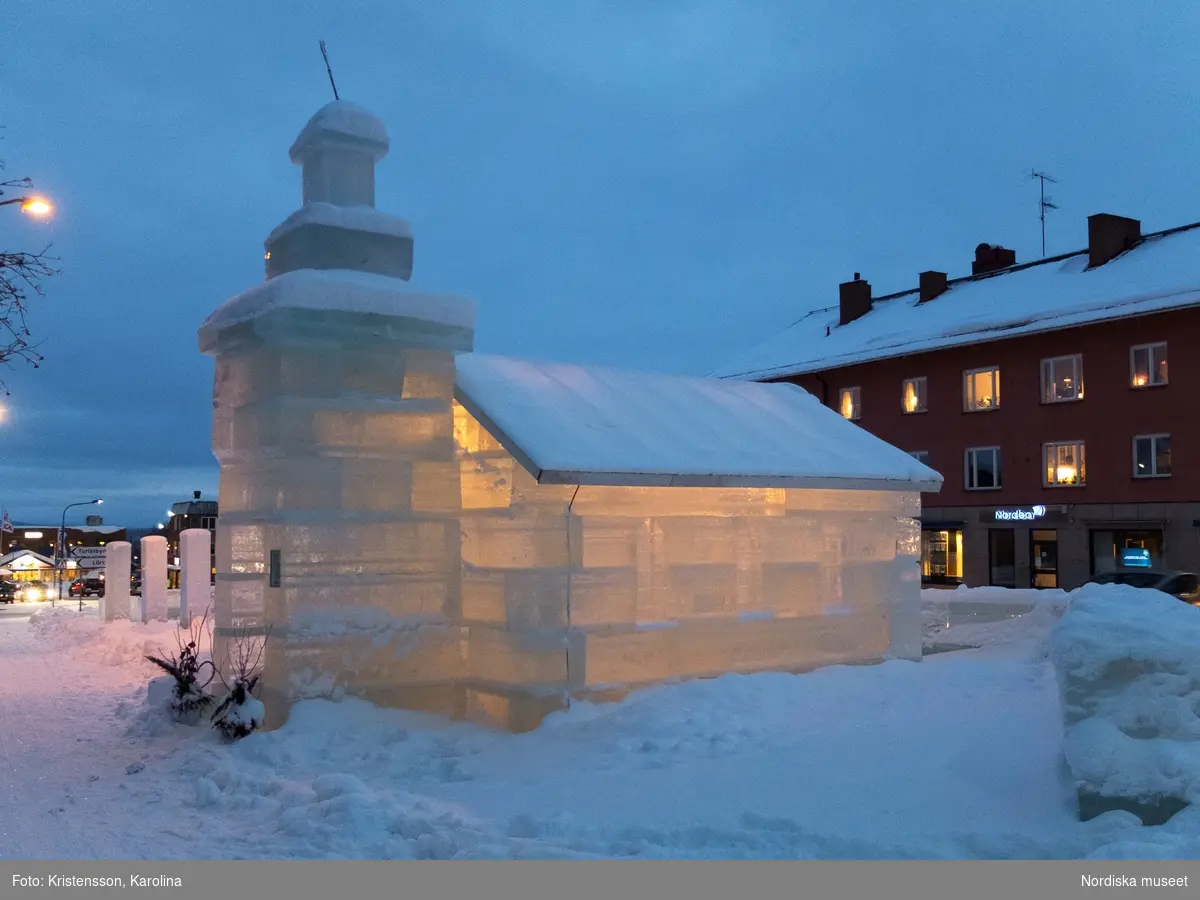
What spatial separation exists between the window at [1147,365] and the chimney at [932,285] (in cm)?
941

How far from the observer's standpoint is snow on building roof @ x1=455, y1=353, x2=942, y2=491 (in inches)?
430

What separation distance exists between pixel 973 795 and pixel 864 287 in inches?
1461

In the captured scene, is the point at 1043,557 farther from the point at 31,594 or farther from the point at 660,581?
the point at 31,594

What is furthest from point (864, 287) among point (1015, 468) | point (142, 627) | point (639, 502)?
point (639, 502)

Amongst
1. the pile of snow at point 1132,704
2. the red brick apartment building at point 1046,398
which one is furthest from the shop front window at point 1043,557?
the pile of snow at point 1132,704

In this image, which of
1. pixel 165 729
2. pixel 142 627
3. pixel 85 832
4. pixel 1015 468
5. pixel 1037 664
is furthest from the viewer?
pixel 1015 468

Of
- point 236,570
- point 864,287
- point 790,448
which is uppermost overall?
point 864,287

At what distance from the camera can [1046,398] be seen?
113 feet

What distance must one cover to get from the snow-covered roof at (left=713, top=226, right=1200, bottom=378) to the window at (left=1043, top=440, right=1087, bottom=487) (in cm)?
375

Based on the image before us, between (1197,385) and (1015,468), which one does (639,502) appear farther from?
(1015,468)

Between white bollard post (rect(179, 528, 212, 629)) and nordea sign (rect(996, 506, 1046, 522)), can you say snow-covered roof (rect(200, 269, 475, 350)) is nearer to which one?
white bollard post (rect(179, 528, 212, 629))

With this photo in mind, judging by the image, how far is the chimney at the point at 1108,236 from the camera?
35125 millimetres

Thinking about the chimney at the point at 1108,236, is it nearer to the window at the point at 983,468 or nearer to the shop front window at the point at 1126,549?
the window at the point at 983,468

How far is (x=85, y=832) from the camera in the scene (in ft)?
24.7
